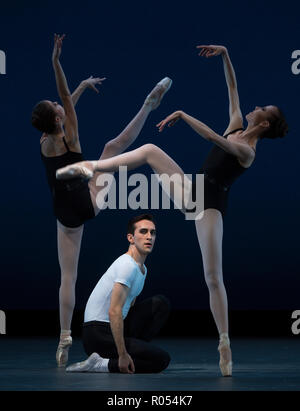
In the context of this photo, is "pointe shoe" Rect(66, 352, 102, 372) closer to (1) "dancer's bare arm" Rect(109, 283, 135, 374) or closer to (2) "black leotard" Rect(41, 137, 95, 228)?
(1) "dancer's bare arm" Rect(109, 283, 135, 374)

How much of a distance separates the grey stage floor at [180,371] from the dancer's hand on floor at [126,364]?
6 centimetres

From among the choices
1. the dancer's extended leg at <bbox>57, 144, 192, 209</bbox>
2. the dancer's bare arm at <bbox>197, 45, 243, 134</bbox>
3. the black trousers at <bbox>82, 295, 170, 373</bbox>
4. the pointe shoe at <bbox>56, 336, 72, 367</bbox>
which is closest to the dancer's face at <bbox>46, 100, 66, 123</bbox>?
the dancer's extended leg at <bbox>57, 144, 192, 209</bbox>

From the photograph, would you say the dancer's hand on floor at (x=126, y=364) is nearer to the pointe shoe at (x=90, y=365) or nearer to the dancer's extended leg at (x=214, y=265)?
the pointe shoe at (x=90, y=365)

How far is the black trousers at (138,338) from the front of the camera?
13.3ft

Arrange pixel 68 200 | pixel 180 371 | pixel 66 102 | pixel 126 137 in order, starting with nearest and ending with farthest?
pixel 180 371 → pixel 66 102 → pixel 68 200 → pixel 126 137

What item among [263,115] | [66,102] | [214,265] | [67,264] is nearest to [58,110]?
[66,102]

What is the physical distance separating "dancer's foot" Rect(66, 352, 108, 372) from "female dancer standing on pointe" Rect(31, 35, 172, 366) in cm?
40

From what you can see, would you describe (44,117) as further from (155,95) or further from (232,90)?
(232,90)

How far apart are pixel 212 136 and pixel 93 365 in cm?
138

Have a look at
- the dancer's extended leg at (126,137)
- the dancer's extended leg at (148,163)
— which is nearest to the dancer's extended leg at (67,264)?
the dancer's extended leg at (126,137)

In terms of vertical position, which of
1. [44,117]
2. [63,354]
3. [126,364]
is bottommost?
[63,354]

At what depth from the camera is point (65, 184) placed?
4.58m

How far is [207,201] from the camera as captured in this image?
414 cm

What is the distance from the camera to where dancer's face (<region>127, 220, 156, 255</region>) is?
411 cm
